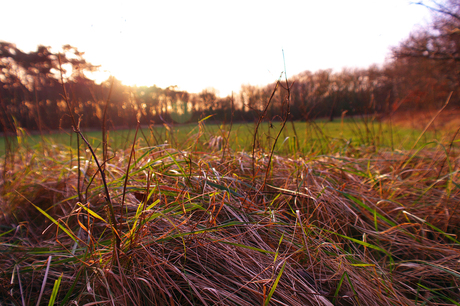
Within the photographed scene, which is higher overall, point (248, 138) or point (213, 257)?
point (248, 138)

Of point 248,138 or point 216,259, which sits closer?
point 216,259

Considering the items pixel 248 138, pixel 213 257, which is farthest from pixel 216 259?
pixel 248 138

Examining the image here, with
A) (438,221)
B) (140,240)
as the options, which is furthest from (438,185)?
(140,240)

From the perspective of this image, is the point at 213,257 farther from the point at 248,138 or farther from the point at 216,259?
the point at 248,138

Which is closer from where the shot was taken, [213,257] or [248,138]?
[213,257]

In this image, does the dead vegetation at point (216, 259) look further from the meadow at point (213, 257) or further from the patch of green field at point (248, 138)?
the patch of green field at point (248, 138)

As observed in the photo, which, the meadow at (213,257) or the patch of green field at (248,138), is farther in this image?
the patch of green field at (248,138)

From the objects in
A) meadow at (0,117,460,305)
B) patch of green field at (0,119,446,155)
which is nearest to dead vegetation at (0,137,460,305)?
meadow at (0,117,460,305)

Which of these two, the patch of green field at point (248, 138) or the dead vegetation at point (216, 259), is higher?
the patch of green field at point (248, 138)

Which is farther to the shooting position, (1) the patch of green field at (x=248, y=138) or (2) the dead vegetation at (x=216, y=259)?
(1) the patch of green field at (x=248, y=138)

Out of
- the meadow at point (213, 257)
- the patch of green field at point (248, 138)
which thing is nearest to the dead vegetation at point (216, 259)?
the meadow at point (213, 257)

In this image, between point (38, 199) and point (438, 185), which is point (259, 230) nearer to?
point (38, 199)

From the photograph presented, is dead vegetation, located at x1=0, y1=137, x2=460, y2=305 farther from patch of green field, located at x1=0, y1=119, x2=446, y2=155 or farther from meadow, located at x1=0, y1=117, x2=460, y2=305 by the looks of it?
patch of green field, located at x1=0, y1=119, x2=446, y2=155

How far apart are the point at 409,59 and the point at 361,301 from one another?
11221 mm
